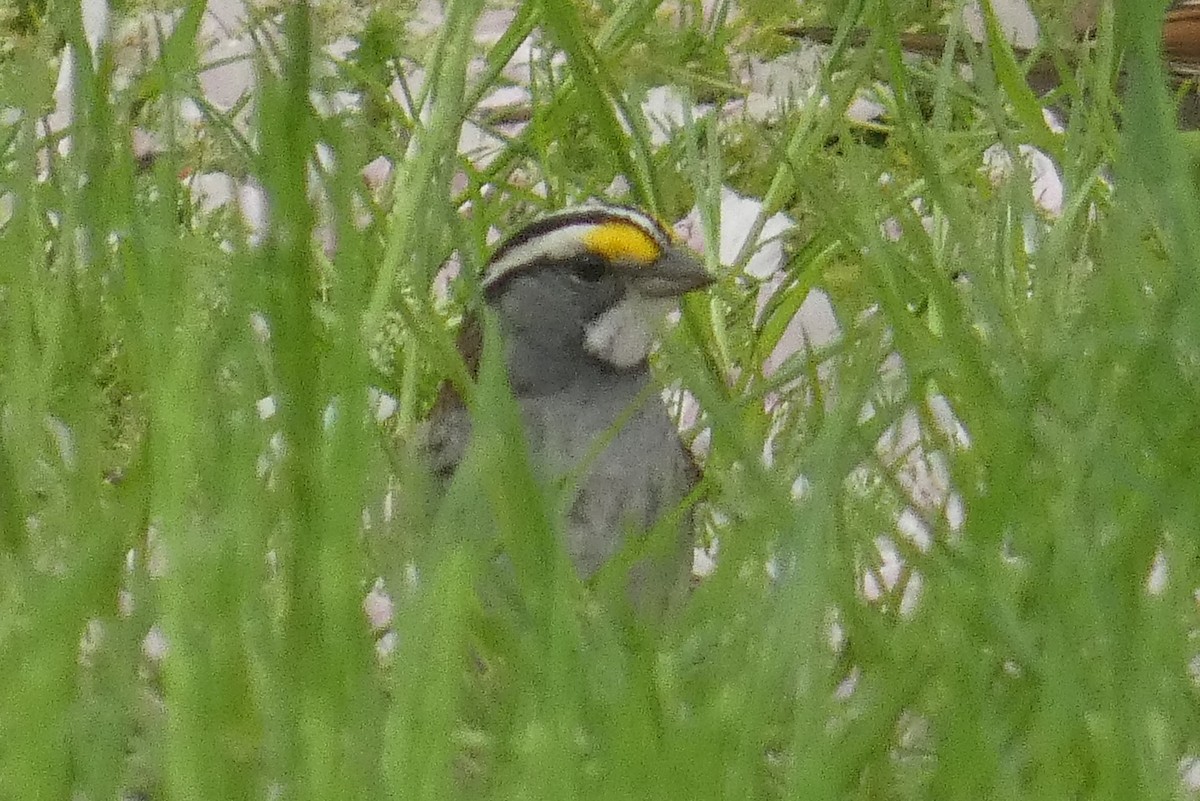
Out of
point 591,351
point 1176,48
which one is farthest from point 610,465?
point 1176,48

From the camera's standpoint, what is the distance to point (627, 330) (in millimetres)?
1641

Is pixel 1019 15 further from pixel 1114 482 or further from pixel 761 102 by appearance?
pixel 1114 482

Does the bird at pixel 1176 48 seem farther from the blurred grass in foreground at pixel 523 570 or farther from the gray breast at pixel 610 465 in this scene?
the blurred grass in foreground at pixel 523 570

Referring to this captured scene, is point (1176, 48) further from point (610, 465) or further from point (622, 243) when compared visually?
Result: point (610, 465)

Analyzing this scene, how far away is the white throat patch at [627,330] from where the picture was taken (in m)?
1.63

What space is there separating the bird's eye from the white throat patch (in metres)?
0.03

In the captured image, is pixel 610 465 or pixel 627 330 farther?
pixel 627 330

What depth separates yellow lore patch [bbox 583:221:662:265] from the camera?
62.7 inches

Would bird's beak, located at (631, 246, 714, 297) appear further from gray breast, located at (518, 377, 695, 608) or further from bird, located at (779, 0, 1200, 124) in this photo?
bird, located at (779, 0, 1200, 124)

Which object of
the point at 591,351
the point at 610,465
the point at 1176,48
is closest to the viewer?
the point at 610,465

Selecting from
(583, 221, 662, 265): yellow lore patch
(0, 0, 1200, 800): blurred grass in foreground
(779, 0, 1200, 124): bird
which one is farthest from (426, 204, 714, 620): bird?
(779, 0, 1200, 124): bird

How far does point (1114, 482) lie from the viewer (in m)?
0.81

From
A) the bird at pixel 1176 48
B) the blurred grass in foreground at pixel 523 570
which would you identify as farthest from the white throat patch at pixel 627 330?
the bird at pixel 1176 48

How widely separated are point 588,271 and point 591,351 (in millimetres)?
72
